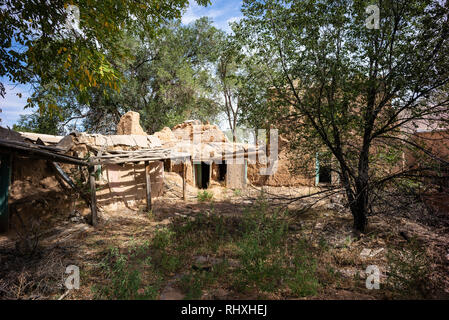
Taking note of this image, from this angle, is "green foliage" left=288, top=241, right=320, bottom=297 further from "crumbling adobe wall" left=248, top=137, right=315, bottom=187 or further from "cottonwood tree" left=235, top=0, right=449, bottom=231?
"crumbling adobe wall" left=248, top=137, right=315, bottom=187

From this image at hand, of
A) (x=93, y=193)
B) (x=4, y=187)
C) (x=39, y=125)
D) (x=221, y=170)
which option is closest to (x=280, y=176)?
(x=221, y=170)

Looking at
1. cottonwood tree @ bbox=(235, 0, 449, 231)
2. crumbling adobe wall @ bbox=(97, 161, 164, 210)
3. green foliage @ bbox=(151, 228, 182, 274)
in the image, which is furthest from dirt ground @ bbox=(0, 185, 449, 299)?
cottonwood tree @ bbox=(235, 0, 449, 231)

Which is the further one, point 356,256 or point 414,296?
point 356,256

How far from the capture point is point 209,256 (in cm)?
505

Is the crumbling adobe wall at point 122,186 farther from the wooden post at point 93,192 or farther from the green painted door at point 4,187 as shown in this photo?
the green painted door at point 4,187

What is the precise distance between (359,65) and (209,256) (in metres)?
5.47

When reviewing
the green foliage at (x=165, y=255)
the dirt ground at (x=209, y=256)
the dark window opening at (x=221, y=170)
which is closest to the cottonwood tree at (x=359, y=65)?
the dirt ground at (x=209, y=256)

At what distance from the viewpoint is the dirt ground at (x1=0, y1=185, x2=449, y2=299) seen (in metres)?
3.51

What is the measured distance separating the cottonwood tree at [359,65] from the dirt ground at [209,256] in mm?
1294

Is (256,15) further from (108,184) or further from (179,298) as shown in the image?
(108,184)

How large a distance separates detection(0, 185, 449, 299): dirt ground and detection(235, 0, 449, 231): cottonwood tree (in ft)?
4.25

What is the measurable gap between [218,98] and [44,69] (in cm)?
1954

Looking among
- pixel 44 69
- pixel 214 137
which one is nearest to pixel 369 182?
pixel 44 69

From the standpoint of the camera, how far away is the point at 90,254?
521 cm
